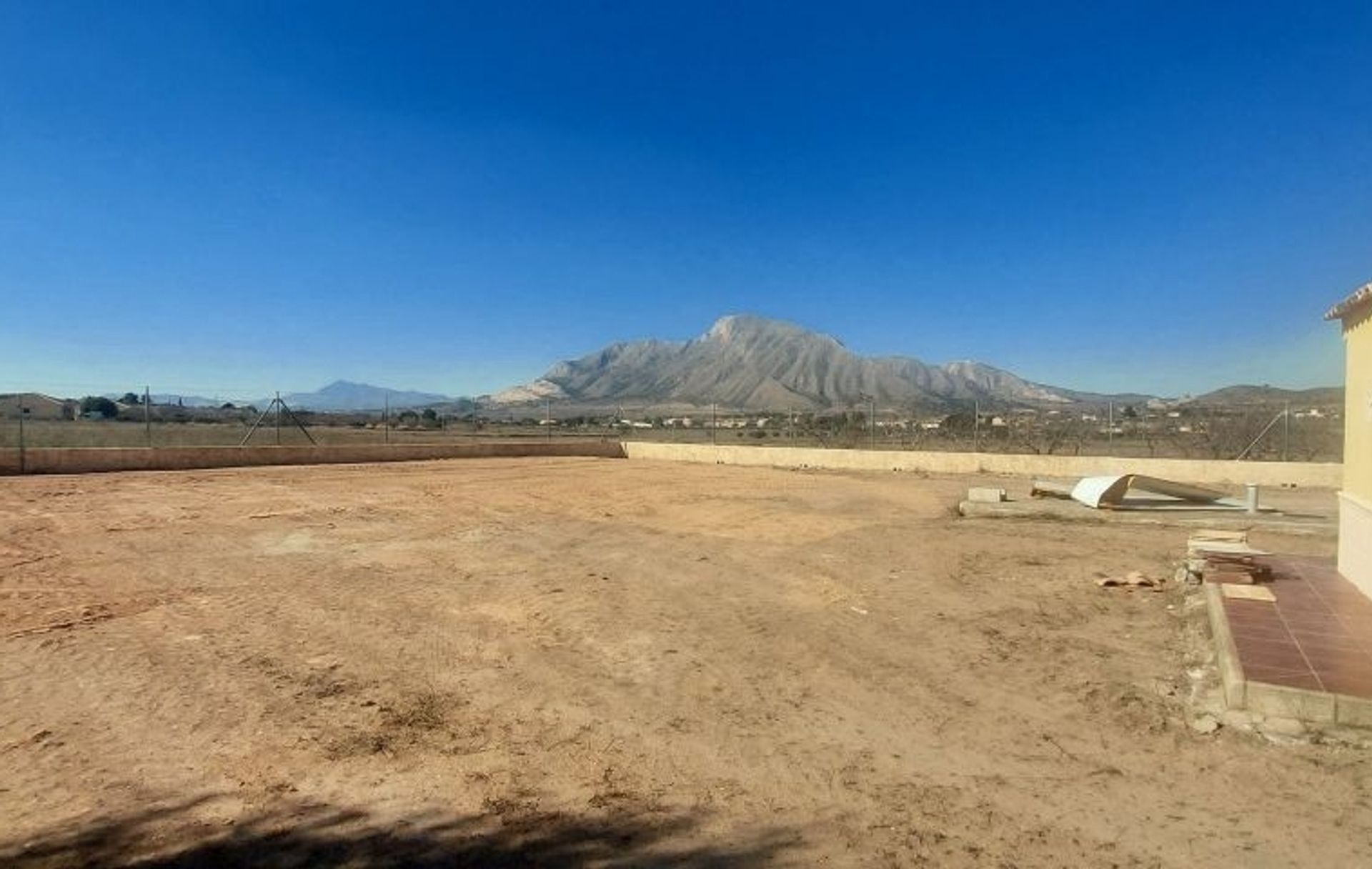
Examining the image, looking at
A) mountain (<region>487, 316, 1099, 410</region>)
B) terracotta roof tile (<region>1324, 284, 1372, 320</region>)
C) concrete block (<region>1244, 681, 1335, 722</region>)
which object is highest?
mountain (<region>487, 316, 1099, 410</region>)

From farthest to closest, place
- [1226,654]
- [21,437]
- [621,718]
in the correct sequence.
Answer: [21,437]
[1226,654]
[621,718]

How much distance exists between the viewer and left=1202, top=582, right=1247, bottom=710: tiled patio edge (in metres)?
4.92

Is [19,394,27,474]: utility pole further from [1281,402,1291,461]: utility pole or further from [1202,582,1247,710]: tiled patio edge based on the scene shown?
[1281,402,1291,461]: utility pole

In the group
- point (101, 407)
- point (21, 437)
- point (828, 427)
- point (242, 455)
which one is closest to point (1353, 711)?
point (242, 455)

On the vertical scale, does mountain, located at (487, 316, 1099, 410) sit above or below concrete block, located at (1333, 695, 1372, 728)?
above

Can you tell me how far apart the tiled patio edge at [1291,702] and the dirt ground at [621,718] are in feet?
0.81

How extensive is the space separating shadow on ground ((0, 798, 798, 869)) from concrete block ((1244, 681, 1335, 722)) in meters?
3.28

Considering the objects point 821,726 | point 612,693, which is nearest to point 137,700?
point 612,693

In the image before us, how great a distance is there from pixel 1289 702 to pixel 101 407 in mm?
33055

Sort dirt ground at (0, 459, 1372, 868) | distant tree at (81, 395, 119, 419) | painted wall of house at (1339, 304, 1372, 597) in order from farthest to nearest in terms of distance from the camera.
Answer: distant tree at (81, 395, 119, 419), painted wall of house at (1339, 304, 1372, 597), dirt ground at (0, 459, 1372, 868)

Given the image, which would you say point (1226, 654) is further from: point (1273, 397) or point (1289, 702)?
point (1273, 397)

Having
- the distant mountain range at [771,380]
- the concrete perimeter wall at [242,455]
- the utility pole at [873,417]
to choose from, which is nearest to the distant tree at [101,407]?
the concrete perimeter wall at [242,455]

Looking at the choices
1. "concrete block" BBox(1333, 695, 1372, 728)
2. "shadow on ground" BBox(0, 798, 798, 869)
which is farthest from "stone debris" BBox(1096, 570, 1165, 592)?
"shadow on ground" BBox(0, 798, 798, 869)

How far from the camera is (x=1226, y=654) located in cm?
552
